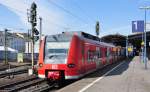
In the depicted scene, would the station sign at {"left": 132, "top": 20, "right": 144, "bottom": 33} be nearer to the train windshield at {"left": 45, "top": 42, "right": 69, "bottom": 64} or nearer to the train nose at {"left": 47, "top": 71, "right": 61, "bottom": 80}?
the train windshield at {"left": 45, "top": 42, "right": 69, "bottom": 64}

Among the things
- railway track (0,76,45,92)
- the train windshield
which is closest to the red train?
the train windshield

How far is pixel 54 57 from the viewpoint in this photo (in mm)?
19797

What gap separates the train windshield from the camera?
64.4ft

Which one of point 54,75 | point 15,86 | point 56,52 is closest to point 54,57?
point 56,52

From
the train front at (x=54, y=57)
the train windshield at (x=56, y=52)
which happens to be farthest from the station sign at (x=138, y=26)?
the train windshield at (x=56, y=52)

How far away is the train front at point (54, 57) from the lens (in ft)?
64.0

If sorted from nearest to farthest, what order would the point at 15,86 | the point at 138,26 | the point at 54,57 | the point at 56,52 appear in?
the point at 54,57, the point at 56,52, the point at 15,86, the point at 138,26

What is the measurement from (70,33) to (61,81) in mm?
2820

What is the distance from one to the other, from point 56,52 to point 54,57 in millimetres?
314

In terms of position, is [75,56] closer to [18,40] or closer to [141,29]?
[141,29]

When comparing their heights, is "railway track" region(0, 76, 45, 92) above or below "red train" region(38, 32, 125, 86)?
below

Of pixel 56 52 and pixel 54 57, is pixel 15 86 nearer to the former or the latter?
pixel 54 57

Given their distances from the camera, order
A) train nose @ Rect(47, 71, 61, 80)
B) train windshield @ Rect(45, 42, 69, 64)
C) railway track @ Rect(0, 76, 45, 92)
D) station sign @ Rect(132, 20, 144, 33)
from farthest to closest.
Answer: station sign @ Rect(132, 20, 144, 33), train windshield @ Rect(45, 42, 69, 64), train nose @ Rect(47, 71, 61, 80), railway track @ Rect(0, 76, 45, 92)

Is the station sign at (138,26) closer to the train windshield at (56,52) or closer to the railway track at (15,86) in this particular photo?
the railway track at (15,86)
